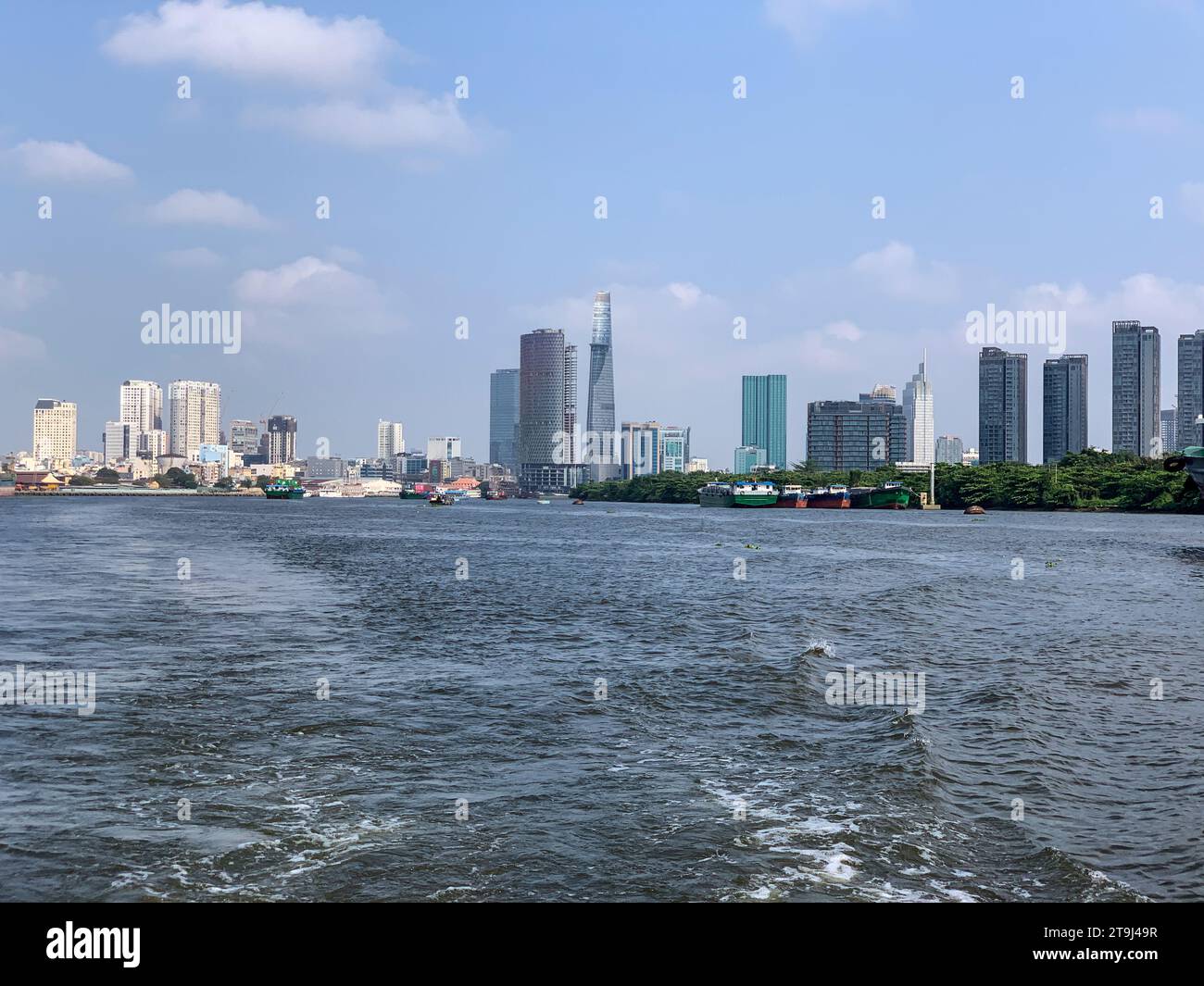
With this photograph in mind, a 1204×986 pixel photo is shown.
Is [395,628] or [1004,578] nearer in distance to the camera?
[395,628]

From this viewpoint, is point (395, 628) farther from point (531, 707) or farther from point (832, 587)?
point (832, 587)

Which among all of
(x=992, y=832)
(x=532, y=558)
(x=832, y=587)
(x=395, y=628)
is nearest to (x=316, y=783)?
(x=992, y=832)

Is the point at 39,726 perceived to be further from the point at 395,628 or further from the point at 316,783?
Result: the point at 395,628

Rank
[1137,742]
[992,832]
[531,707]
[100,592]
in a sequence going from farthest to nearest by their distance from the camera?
[100,592], [531,707], [1137,742], [992,832]
